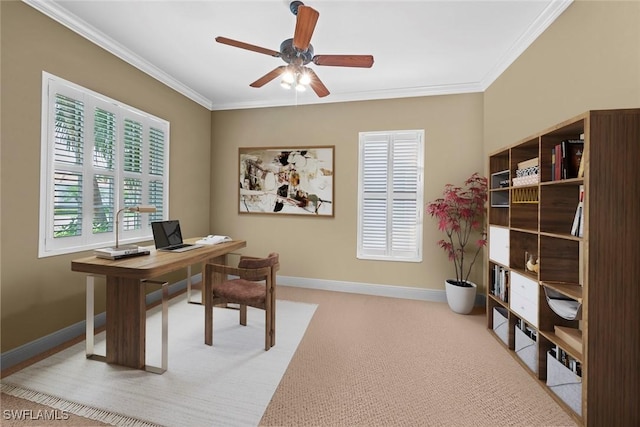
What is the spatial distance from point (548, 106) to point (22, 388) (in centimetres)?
440

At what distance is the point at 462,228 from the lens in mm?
3408

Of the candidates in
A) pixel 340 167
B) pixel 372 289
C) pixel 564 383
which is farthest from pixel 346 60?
pixel 372 289

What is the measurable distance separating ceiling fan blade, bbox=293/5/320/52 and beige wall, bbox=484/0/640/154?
181cm

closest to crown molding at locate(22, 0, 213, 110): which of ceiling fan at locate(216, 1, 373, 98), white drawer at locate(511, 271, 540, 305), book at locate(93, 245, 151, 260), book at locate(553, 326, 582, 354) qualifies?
ceiling fan at locate(216, 1, 373, 98)

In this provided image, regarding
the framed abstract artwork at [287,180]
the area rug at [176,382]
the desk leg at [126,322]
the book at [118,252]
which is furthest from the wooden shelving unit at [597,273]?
the book at [118,252]

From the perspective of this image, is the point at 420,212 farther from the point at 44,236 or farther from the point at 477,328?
the point at 44,236

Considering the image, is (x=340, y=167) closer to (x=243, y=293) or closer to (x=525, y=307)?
(x=243, y=293)

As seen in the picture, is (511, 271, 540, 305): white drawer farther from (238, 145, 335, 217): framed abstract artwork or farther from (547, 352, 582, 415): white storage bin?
(238, 145, 335, 217): framed abstract artwork

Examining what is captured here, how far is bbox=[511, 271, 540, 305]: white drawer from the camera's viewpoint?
191 cm

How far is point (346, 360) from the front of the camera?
2.14 meters

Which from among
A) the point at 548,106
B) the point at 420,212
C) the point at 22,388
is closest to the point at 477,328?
the point at 420,212

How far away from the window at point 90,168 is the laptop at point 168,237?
641 millimetres

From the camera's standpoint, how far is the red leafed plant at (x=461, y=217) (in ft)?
10.3

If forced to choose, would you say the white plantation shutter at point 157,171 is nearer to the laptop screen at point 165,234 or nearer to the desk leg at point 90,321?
the laptop screen at point 165,234
